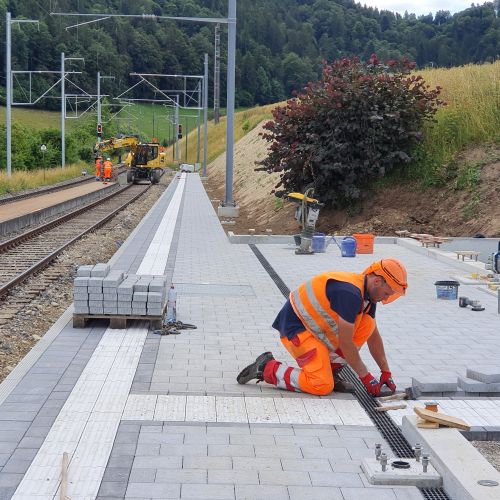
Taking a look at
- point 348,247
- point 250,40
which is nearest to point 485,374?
point 348,247

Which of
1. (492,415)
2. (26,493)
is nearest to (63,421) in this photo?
(26,493)

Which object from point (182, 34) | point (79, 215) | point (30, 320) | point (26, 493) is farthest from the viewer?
point (182, 34)

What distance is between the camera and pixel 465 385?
7164 mm

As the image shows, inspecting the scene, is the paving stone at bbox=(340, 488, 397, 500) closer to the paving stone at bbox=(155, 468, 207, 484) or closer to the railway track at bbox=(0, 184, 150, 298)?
the paving stone at bbox=(155, 468, 207, 484)

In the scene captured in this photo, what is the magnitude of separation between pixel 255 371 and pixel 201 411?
898 millimetres

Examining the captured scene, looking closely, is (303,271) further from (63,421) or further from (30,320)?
(63,421)

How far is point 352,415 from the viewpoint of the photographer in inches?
261

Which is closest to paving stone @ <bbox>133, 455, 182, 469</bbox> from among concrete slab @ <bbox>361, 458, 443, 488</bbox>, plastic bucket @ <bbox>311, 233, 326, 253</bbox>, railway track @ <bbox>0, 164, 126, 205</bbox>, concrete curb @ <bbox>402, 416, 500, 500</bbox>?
concrete slab @ <bbox>361, 458, 443, 488</bbox>

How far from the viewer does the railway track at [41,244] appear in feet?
49.5

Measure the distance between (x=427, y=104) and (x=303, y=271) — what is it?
995 centimetres

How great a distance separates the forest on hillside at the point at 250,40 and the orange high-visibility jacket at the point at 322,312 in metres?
73.1

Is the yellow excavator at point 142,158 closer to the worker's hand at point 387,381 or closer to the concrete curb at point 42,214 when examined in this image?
the concrete curb at point 42,214

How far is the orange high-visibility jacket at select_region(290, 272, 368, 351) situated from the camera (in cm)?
693

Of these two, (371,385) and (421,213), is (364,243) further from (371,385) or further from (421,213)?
(371,385)
